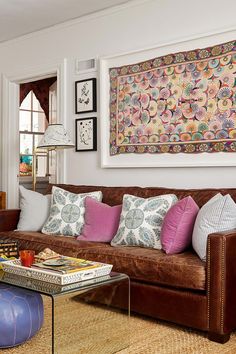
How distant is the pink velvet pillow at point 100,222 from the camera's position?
3734 millimetres

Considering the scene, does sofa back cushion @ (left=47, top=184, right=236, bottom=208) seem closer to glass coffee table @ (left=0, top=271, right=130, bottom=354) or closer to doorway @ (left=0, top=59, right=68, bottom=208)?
glass coffee table @ (left=0, top=271, right=130, bottom=354)

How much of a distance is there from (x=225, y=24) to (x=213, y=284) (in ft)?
7.11

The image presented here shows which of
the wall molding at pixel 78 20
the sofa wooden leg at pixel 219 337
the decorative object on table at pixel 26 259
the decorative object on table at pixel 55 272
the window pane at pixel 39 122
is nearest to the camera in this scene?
the decorative object on table at pixel 55 272

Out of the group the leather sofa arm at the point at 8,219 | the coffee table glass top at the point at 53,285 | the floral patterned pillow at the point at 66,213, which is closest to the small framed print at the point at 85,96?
the floral patterned pillow at the point at 66,213

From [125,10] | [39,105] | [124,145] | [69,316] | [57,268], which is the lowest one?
[69,316]

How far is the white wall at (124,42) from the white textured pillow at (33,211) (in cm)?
67

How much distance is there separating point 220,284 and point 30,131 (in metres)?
4.83

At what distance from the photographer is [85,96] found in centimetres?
484

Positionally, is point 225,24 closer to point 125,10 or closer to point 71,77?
point 125,10

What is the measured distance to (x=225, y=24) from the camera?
12.3 ft

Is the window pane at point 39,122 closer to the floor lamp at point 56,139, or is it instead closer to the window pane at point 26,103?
the window pane at point 26,103

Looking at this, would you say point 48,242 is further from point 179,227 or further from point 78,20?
point 78,20

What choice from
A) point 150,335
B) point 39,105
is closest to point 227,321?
point 150,335

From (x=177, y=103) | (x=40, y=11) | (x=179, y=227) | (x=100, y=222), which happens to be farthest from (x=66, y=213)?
(x=40, y=11)
